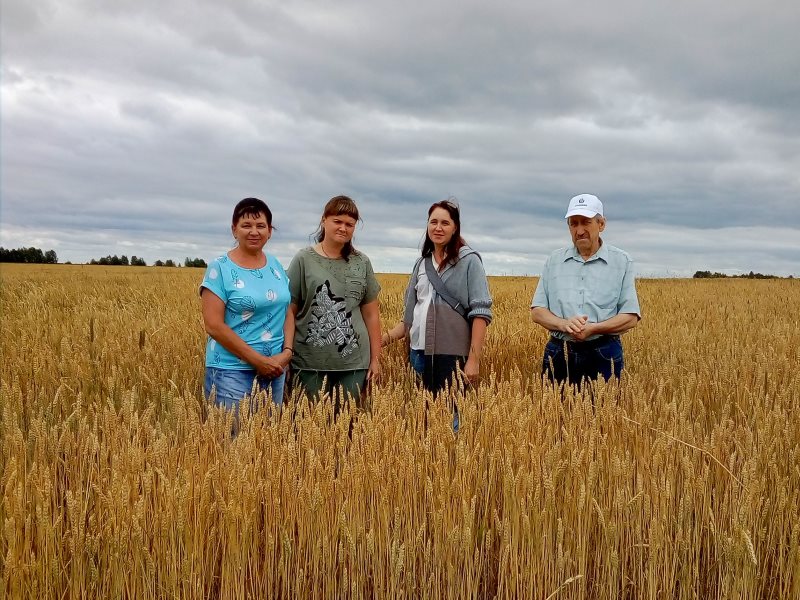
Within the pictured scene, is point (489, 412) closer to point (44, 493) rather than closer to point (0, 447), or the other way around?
point (44, 493)

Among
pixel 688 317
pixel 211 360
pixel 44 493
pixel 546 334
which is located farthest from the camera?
pixel 688 317

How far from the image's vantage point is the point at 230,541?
2.06 meters

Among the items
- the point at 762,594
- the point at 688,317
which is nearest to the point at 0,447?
the point at 762,594

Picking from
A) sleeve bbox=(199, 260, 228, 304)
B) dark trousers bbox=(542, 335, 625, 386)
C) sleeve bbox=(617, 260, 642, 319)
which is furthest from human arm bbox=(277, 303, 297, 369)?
sleeve bbox=(617, 260, 642, 319)

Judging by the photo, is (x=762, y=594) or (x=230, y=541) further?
(x=762, y=594)

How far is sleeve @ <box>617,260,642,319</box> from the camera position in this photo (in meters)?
3.85

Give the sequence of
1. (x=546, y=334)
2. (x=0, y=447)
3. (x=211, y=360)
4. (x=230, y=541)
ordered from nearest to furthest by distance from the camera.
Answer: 1. (x=230, y=541)
2. (x=0, y=447)
3. (x=211, y=360)
4. (x=546, y=334)

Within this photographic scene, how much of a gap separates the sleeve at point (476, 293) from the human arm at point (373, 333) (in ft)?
1.93

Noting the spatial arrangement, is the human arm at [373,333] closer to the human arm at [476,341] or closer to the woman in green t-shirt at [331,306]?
the woman in green t-shirt at [331,306]

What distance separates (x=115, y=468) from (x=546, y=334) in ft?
17.5

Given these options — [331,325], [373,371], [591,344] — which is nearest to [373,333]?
[373,371]

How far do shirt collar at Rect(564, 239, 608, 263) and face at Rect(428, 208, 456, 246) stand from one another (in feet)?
2.58

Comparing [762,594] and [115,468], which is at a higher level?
[115,468]

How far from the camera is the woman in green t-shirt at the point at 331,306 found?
3.74m
